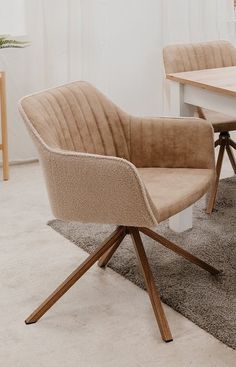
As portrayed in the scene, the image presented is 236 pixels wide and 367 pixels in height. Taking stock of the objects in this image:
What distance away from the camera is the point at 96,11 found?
3.93 meters

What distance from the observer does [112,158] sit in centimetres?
200

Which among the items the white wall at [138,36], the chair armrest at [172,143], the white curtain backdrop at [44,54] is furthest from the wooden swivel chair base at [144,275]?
the white wall at [138,36]

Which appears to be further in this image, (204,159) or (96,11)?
(96,11)

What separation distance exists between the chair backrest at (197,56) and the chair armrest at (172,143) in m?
0.81

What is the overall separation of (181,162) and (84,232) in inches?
26.4

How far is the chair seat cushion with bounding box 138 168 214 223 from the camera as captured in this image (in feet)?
6.97

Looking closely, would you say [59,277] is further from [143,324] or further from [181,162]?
[181,162]

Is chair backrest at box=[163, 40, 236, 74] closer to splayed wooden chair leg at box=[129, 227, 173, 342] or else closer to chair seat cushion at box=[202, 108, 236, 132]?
chair seat cushion at box=[202, 108, 236, 132]

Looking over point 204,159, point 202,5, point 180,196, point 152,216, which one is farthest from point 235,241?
point 202,5

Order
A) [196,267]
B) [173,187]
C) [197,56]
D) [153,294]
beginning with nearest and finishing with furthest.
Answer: [153,294]
[173,187]
[196,267]
[197,56]

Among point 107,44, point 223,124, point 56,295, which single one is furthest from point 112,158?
point 107,44

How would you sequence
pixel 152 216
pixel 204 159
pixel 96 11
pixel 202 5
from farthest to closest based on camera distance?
pixel 202 5 → pixel 96 11 → pixel 204 159 → pixel 152 216

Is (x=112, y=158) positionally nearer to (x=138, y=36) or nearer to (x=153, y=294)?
(x=153, y=294)

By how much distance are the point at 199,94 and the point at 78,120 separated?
56 centimetres
